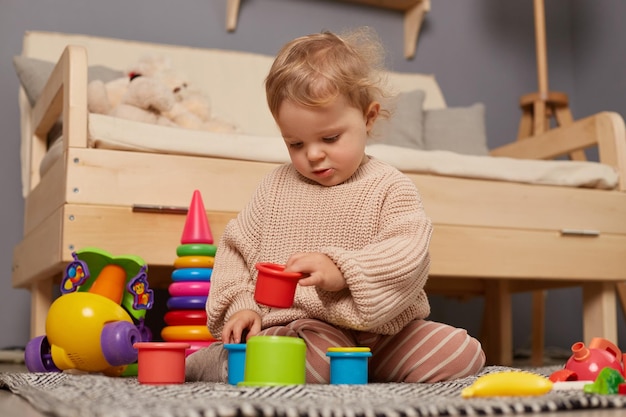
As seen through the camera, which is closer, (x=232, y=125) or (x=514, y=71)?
(x=232, y=125)

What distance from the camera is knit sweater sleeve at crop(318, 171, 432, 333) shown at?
1.01 m

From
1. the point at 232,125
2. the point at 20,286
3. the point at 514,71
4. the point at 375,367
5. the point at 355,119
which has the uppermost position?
the point at 514,71

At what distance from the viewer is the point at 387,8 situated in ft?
8.41

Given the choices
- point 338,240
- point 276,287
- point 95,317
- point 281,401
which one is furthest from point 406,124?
point 281,401

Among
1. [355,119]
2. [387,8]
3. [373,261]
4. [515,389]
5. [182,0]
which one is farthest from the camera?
[387,8]

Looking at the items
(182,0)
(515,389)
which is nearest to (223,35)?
(182,0)

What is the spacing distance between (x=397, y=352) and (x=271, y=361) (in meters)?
0.28

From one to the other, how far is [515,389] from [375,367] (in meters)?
0.34

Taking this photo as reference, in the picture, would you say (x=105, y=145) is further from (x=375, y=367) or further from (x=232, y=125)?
(x=375, y=367)

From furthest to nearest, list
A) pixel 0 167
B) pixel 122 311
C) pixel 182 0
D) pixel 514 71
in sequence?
pixel 514 71, pixel 182 0, pixel 0 167, pixel 122 311

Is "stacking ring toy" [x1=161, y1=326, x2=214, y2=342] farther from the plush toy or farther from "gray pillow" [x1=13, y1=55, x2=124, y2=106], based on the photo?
"gray pillow" [x1=13, y1=55, x2=124, y2=106]

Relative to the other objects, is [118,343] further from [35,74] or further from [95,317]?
[35,74]

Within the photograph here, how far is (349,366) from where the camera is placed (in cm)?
100

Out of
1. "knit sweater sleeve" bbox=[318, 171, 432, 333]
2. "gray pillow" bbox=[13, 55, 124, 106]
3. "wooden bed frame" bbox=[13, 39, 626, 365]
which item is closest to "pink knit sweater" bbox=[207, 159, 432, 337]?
"knit sweater sleeve" bbox=[318, 171, 432, 333]
